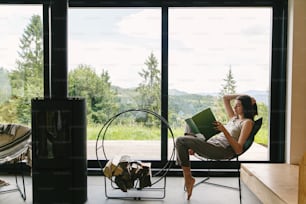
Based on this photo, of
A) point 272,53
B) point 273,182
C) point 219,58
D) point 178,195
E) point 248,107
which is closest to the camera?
point 273,182

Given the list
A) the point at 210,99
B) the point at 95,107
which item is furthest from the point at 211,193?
the point at 95,107

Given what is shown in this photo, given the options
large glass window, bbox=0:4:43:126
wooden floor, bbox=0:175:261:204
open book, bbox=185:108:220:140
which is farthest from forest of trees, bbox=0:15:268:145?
wooden floor, bbox=0:175:261:204

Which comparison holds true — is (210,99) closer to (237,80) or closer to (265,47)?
(237,80)

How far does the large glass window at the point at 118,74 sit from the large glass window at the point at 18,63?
42cm

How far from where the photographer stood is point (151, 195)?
3289mm

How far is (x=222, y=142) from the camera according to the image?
133 inches

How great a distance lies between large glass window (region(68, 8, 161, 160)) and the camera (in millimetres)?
4117

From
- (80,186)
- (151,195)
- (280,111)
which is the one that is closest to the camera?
(80,186)

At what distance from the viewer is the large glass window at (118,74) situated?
412 cm

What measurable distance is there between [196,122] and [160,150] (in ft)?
2.64

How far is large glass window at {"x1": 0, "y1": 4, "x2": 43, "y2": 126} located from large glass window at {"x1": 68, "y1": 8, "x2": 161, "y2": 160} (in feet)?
1.37

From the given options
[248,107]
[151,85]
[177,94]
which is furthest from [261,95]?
[151,85]

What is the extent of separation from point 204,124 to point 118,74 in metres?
1.28

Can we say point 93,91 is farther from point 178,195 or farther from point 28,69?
point 178,195
